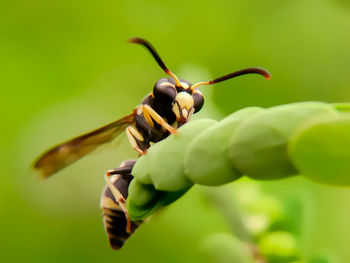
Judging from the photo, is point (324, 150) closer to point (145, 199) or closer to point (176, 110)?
point (145, 199)

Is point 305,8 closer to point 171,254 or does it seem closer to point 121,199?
point 171,254

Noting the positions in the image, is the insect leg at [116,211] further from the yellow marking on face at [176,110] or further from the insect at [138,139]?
the yellow marking on face at [176,110]

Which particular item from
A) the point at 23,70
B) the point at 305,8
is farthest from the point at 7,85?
the point at 305,8

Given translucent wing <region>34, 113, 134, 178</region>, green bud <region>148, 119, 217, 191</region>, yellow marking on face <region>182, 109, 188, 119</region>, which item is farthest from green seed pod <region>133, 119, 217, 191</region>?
translucent wing <region>34, 113, 134, 178</region>

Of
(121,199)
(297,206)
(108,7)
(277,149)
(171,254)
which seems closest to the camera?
(277,149)

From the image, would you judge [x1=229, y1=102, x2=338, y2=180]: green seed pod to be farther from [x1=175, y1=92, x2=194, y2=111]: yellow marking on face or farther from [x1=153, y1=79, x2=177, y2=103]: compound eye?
[x1=153, y1=79, x2=177, y2=103]: compound eye

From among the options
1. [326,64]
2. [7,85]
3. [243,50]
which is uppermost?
[7,85]

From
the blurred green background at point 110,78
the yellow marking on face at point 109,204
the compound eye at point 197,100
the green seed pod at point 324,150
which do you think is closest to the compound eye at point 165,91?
the compound eye at point 197,100
